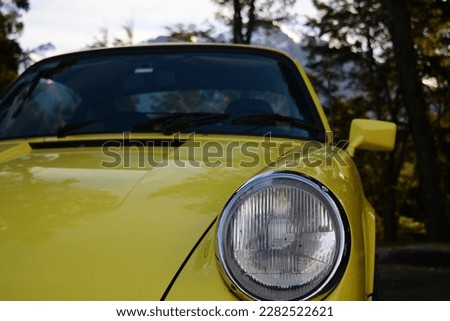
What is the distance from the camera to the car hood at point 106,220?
1.78 m

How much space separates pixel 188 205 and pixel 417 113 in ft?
31.5

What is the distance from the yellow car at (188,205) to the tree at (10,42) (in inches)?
763

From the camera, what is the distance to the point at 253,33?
20094 millimetres

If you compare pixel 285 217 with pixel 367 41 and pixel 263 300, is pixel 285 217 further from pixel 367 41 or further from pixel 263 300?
pixel 367 41

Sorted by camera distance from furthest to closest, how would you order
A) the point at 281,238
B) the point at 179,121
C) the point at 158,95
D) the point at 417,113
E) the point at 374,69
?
the point at 374,69 < the point at 417,113 < the point at 158,95 < the point at 179,121 < the point at 281,238

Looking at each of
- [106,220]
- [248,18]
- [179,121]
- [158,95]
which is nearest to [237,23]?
[248,18]

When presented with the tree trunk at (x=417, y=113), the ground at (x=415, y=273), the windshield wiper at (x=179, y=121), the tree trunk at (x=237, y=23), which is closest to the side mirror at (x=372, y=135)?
the windshield wiper at (x=179, y=121)

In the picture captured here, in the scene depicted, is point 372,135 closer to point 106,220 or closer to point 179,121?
point 179,121

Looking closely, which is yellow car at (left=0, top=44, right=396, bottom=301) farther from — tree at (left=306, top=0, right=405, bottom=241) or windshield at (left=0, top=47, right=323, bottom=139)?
tree at (left=306, top=0, right=405, bottom=241)

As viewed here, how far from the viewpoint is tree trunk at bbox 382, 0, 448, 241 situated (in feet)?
36.2

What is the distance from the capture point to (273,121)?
2943 millimetres

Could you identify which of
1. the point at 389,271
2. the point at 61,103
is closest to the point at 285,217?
the point at 61,103

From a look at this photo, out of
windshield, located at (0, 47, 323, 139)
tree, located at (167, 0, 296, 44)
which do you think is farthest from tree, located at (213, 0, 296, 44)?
windshield, located at (0, 47, 323, 139)

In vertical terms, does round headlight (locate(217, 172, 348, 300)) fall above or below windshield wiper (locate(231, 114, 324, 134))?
below
